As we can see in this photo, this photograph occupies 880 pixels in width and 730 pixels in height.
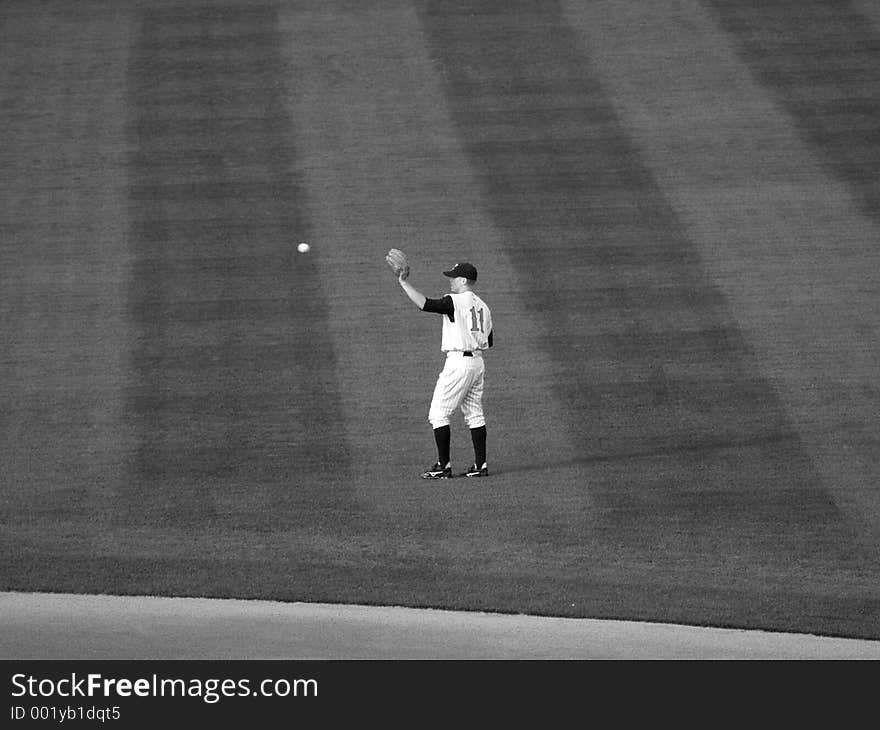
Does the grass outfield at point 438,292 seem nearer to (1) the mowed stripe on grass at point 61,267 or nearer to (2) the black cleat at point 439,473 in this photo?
(1) the mowed stripe on grass at point 61,267

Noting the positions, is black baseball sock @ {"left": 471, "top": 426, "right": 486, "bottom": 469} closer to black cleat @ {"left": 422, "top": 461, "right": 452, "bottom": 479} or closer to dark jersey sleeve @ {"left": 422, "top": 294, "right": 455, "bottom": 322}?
black cleat @ {"left": 422, "top": 461, "right": 452, "bottom": 479}

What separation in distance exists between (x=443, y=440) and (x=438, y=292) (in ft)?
17.1

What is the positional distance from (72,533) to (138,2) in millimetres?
17068

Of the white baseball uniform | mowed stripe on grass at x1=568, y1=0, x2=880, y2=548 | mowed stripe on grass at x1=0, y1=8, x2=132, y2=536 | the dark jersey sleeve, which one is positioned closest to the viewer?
the dark jersey sleeve

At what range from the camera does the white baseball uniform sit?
12008 millimetres

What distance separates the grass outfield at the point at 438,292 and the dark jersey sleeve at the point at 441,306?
145 cm

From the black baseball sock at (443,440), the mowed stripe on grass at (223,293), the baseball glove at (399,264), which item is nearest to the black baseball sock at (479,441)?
the black baseball sock at (443,440)

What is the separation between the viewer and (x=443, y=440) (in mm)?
12039

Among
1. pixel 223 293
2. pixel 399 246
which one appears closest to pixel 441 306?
pixel 223 293

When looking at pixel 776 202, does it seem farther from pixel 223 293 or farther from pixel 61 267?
pixel 61 267

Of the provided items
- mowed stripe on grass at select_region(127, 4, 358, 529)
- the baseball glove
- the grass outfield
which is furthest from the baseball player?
mowed stripe on grass at select_region(127, 4, 358, 529)

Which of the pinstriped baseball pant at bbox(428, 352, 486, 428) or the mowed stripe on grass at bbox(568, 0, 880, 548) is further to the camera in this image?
the mowed stripe on grass at bbox(568, 0, 880, 548)

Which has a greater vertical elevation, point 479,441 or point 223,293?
point 479,441

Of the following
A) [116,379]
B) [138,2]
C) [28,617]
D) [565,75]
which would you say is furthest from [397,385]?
[138,2]
